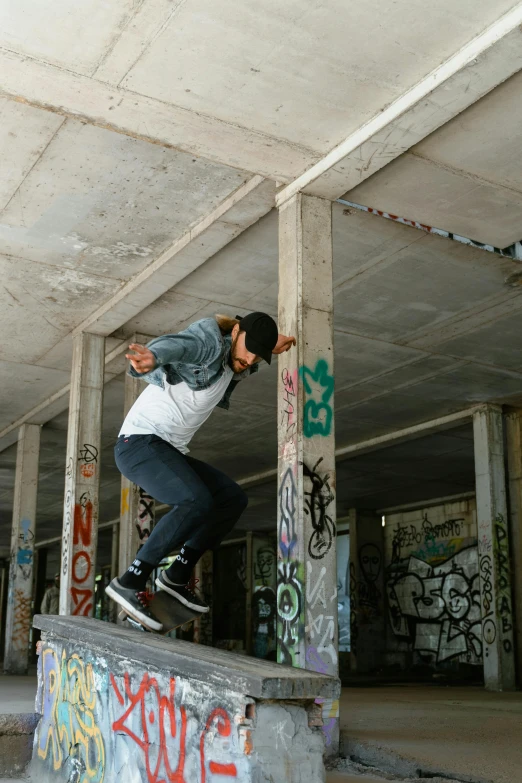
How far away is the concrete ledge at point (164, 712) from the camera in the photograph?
3303mm

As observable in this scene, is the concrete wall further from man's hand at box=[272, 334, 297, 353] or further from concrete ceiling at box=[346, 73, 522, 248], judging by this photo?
man's hand at box=[272, 334, 297, 353]

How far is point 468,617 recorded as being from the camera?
75.0ft

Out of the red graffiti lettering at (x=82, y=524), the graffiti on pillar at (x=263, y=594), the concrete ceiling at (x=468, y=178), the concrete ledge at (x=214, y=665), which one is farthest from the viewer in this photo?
the graffiti on pillar at (x=263, y=594)

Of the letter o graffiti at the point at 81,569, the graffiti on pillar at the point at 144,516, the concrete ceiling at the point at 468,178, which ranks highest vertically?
the concrete ceiling at the point at 468,178

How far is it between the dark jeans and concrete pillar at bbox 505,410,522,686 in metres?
11.2

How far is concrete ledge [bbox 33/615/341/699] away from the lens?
3264 millimetres

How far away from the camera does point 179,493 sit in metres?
4.67

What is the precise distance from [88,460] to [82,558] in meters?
1.39

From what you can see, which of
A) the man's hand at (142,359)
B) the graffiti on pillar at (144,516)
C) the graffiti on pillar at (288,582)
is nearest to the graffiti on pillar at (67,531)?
the graffiti on pillar at (144,516)

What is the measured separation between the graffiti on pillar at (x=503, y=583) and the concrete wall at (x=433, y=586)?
799 centimetres

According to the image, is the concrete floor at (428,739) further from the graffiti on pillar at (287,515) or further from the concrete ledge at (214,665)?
the concrete ledge at (214,665)

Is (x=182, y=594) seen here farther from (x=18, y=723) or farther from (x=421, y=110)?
(x=421, y=110)

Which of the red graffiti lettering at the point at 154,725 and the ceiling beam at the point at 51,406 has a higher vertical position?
the ceiling beam at the point at 51,406

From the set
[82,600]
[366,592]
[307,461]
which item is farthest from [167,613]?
[366,592]
